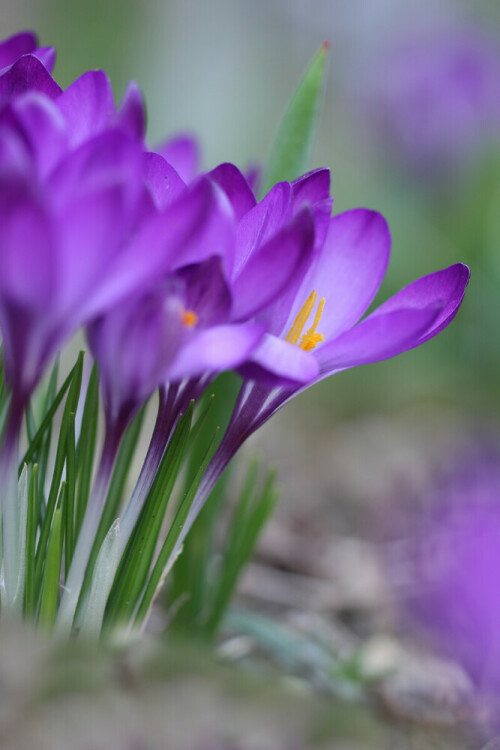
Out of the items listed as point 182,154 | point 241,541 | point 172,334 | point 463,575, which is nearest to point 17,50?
point 182,154

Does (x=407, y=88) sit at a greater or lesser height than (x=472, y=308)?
greater

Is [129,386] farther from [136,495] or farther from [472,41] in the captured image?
[472,41]

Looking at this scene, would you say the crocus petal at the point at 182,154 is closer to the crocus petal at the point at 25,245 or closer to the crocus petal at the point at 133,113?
the crocus petal at the point at 133,113

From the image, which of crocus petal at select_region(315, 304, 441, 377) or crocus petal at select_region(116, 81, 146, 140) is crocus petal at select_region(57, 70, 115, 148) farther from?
crocus petal at select_region(315, 304, 441, 377)

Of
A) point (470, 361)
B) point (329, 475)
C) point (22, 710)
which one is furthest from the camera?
point (470, 361)

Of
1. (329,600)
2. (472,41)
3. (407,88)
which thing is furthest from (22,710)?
(472,41)

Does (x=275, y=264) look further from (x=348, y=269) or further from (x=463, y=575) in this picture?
(x=463, y=575)

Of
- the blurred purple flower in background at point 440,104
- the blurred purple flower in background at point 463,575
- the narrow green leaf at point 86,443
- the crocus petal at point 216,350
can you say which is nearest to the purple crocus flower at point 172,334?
the crocus petal at point 216,350
